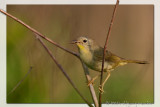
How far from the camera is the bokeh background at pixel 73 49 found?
1.61m

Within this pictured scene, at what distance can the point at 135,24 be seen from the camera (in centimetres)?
169

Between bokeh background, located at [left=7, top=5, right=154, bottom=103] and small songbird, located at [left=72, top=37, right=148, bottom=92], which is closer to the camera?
small songbird, located at [left=72, top=37, right=148, bottom=92]

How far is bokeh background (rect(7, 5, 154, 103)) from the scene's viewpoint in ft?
5.27

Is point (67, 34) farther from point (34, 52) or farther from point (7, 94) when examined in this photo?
point (7, 94)

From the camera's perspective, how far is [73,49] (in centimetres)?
162

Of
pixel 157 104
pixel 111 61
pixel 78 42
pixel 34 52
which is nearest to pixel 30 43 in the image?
pixel 34 52

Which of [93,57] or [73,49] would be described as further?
[73,49]

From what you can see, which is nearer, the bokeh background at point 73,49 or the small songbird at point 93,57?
the small songbird at point 93,57

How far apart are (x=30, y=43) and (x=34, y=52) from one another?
72mm

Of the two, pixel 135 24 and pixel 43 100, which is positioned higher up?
pixel 135 24
